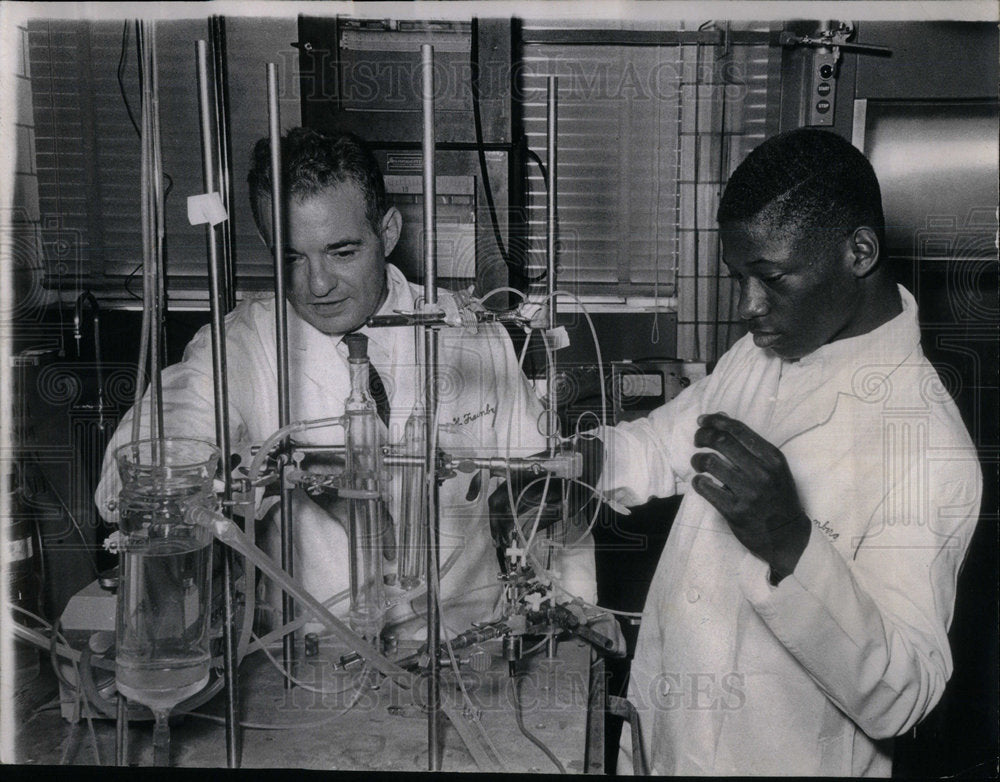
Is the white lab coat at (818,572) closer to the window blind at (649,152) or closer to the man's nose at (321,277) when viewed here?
the window blind at (649,152)

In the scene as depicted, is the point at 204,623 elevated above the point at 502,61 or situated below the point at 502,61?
below

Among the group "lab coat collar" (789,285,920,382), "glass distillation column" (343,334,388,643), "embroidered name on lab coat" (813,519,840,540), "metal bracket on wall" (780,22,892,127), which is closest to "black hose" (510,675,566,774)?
"glass distillation column" (343,334,388,643)

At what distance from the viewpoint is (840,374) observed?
4.03 feet

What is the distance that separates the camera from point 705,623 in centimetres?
127

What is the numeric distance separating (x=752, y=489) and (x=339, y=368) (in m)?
0.60

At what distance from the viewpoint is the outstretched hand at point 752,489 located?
1.17m

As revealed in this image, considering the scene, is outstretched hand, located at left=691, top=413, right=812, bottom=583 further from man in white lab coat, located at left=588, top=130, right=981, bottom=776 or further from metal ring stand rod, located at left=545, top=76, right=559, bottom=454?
metal ring stand rod, located at left=545, top=76, right=559, bottom=454

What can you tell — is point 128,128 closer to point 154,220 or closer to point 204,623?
point 154,220

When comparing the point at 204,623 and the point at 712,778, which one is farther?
the point at 712,778

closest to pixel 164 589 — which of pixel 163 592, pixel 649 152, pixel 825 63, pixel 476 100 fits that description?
pixel 163 592

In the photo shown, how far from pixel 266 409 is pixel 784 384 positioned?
2.43ft

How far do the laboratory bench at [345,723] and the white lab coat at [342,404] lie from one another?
10cm

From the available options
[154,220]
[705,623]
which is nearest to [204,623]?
[154,220]

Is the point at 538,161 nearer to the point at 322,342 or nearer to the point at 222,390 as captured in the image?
the point at 322,342
